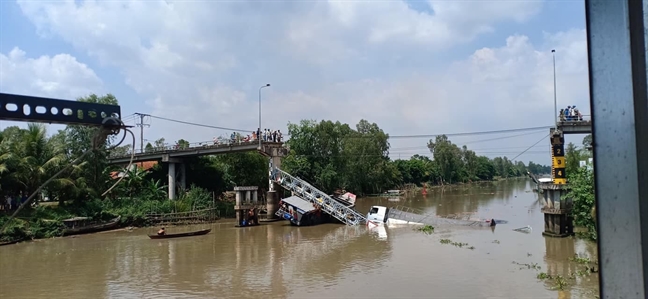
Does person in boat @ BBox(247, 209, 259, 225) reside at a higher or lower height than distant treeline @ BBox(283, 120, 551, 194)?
lower

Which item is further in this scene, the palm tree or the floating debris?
the palm tree

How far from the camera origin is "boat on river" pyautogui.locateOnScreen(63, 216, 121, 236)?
29.0 m

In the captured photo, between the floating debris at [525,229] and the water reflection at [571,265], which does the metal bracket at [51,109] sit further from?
the floating debris at [525,229]

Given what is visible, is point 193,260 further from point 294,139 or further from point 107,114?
point 294,139

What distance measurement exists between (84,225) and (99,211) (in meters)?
2.03

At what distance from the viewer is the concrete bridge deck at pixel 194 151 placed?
1486 inches

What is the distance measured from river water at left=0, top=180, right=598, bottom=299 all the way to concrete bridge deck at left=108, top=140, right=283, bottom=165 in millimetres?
10426

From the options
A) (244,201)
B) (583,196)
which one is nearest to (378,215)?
(244,201)

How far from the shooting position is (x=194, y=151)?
133 feet

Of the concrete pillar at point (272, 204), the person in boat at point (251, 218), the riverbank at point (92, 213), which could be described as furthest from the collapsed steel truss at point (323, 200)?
the riverbank at point (92, 213)

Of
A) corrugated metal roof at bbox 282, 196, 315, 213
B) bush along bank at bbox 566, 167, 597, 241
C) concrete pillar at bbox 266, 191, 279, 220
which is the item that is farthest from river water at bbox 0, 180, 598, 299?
concrete pillar at bbox 266, 191, 279, 220

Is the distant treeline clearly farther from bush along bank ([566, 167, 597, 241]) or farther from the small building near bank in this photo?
bush along bank ([566, 167, 597, 241])

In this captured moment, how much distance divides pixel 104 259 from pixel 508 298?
18462 mm

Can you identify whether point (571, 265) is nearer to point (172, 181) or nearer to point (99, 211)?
point (99, 211)
